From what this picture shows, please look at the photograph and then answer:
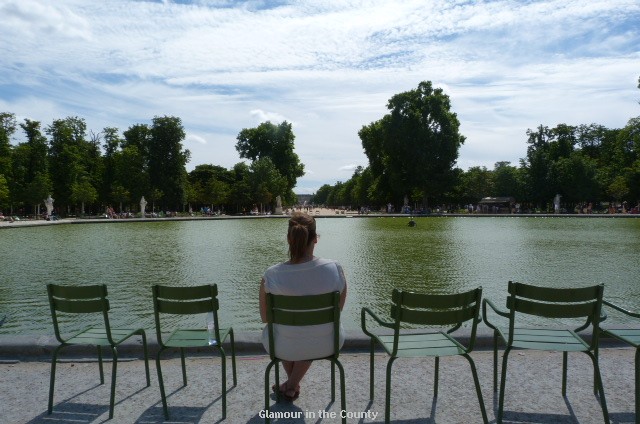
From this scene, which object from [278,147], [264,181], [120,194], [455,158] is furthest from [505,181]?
[120,194]

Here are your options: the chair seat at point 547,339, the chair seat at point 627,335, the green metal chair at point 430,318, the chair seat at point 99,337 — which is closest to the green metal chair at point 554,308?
the chair seat at point 547,339

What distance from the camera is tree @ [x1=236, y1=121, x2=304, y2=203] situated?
7588 centimetres

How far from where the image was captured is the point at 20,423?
382 centimetres

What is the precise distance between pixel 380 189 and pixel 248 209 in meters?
21.9

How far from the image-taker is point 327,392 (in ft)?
14.4

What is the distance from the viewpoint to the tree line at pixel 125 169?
55.6m

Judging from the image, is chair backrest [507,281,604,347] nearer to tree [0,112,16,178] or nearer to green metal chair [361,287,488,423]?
green metal chair [361,287,488,423]

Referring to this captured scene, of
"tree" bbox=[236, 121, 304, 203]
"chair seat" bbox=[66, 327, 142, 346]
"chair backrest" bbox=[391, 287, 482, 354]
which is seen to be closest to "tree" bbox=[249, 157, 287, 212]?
"tree" bbox=[236, 121, 304, 203]

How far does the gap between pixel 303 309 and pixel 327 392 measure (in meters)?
1.10

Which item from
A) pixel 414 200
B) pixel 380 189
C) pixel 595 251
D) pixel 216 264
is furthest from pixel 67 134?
pixel 595 251

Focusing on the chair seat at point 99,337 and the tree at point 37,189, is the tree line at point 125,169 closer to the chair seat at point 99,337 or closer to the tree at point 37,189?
the tree at point 37,189

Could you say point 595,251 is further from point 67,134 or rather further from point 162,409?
point 67,134

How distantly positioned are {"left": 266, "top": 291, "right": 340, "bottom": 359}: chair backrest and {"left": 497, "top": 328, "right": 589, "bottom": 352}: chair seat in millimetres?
1376

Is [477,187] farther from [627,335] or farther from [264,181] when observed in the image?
[627,335]
